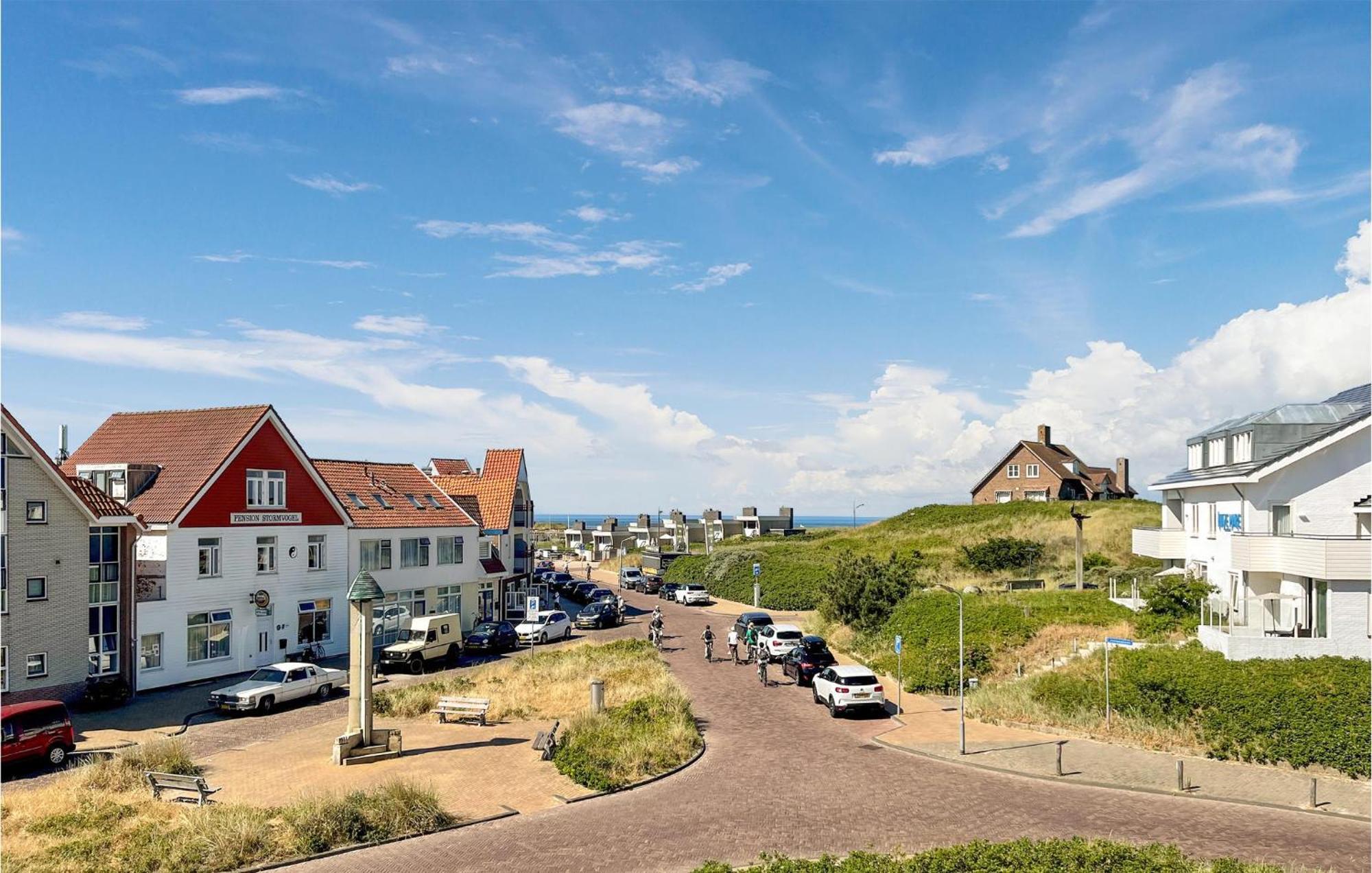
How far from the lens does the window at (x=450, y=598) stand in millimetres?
49688

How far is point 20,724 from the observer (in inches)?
909

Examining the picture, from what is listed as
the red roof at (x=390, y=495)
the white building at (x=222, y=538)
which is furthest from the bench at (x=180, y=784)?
the red roof at (x=390, y=495)

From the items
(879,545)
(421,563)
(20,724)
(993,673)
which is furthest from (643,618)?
(20,724)

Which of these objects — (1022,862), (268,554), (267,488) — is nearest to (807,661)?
(1022,862)

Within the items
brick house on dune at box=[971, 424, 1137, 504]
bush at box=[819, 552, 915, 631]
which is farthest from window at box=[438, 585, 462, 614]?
brick house on dune at box=[971, 424, 1137, 504]

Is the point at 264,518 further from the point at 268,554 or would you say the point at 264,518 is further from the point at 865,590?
the point at 865,590

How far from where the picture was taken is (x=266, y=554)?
39.5m

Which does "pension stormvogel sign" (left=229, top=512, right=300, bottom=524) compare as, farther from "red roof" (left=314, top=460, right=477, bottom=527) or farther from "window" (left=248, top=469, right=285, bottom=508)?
"red roof" (left=314, top=460, right=477, bottom=527)

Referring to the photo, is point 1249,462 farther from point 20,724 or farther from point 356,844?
point 20,724

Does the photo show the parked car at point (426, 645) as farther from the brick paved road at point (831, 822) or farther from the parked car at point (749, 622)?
the brick paved road at point (831, 822)

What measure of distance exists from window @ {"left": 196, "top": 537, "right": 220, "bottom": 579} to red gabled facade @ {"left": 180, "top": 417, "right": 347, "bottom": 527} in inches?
25.5

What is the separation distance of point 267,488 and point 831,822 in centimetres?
3049

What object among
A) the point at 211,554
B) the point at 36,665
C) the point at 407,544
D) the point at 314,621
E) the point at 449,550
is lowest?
the point at 314,621

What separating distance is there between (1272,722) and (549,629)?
34632 millimetres
